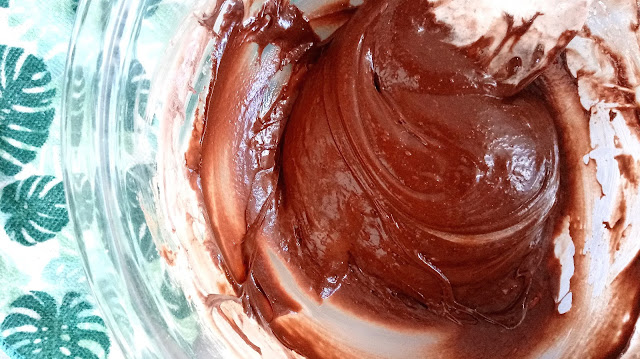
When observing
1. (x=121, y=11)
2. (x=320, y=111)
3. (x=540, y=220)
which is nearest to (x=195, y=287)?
(x=320, y=111)

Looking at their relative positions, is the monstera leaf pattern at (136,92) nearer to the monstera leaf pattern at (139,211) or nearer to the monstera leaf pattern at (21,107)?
the monstera leaf pattern at (139,211)

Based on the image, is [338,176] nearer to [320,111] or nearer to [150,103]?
[320,111]

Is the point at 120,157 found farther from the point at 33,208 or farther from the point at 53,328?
the point at 53,328

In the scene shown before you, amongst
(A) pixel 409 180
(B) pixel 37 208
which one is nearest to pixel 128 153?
(B) pixel 37 208

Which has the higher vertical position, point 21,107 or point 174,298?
point 21,107

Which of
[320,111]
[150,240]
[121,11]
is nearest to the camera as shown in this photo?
[121,11]

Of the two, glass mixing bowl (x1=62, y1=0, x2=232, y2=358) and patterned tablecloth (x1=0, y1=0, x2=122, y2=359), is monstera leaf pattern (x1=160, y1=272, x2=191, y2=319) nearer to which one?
glass mixing bowl (x1=62, y1=0, x2=232, y2=358)
